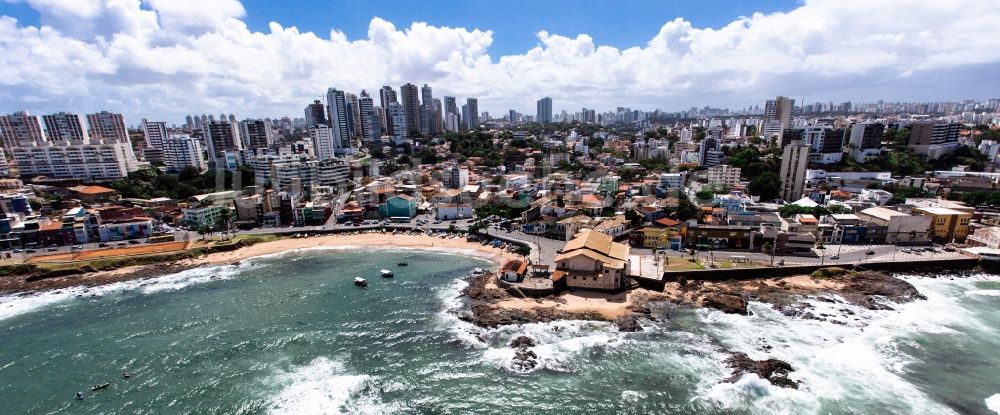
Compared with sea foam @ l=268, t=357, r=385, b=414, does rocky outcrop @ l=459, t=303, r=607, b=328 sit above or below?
above

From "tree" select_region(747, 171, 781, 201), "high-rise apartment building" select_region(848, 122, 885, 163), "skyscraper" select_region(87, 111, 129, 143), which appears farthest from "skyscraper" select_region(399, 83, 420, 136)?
"high-rise apartment building" select_region(848, 122, 885, 163)

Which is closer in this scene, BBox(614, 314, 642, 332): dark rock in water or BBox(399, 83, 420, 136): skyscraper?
BBox(614, 314, 642, 332): dark rock in water

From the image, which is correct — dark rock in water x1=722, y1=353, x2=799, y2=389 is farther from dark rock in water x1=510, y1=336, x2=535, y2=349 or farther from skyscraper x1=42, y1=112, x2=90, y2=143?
skyscraper x1=42, y1=112, x2=90, y2=143

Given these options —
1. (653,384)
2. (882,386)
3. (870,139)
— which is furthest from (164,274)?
(870,139)

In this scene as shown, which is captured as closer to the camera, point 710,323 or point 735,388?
point 735,388

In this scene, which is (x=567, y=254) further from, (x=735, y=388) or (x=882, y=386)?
(x=882, y=386)

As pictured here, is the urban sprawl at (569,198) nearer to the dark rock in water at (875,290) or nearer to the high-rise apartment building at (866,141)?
the high-rise apartment building at (866,141)

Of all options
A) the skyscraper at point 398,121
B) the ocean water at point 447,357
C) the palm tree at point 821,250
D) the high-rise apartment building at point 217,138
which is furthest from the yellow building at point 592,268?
the skyscraper at point 398,121
